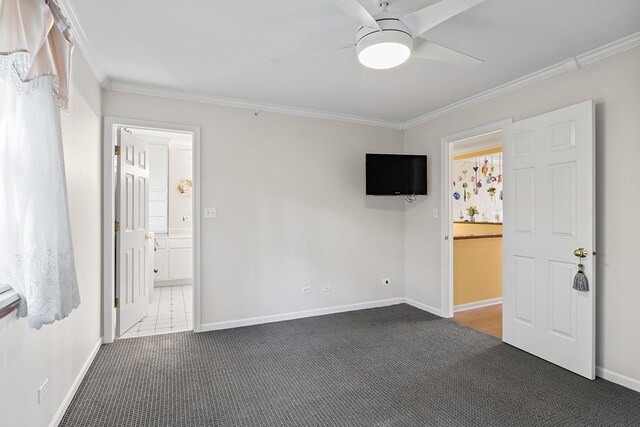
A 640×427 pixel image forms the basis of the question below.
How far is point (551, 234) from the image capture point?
111 inches

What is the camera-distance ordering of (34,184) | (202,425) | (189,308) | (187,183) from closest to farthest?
(34,184)
(202,425)
(189,308)
(187,183)

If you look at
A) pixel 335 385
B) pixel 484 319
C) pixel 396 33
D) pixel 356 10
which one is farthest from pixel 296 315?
pixel 356 10

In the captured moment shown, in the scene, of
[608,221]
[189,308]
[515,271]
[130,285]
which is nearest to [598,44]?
[608,221]

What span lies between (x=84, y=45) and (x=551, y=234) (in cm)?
381

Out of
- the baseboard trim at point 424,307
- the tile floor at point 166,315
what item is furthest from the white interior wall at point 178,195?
the baseboard trim at point 424,307

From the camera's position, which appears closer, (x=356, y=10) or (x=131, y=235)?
(x=356, y=10)

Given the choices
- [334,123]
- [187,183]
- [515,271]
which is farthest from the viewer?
[187,183]

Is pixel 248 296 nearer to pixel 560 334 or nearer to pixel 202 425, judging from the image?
pixel 202 425

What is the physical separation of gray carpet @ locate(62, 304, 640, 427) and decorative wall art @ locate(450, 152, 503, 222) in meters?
3.83

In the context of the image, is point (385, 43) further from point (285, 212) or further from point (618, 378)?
point (618, 378)

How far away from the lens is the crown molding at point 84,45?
Result: 206 centimetres

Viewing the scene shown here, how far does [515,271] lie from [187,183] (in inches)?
206

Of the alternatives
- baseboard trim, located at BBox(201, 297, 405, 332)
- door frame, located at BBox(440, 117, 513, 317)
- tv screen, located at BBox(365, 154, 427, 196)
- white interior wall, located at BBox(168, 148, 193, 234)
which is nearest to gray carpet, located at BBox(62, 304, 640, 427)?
baseboard trim, located at BBox(201, 297, 405, 332)

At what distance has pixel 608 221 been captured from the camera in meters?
2.56
